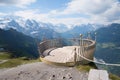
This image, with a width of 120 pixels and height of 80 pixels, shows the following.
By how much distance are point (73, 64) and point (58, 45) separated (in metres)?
18.2

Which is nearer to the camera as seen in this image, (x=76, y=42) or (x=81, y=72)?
(x=81, y=72)

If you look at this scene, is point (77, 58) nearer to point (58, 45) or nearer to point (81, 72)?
point (81, 72)

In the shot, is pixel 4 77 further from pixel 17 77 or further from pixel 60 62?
pixel 60 62

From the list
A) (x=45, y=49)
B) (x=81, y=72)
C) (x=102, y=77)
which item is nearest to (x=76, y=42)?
(x=45, y=49)

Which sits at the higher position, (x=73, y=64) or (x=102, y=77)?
(x=102, y=77)

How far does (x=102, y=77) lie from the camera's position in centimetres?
877

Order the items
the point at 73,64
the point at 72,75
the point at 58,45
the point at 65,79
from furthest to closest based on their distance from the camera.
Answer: the point at 58,45, the point at 73,64, the point at 72,75, the point at 65,79

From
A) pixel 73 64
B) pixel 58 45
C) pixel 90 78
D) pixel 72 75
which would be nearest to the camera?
pixel 90 78

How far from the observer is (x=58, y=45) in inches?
1742

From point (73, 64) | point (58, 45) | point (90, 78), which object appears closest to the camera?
point (90, 78)

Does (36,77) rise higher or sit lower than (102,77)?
lower

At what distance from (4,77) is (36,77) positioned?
3.67 m

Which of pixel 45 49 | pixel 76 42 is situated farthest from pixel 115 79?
pixel 76 42

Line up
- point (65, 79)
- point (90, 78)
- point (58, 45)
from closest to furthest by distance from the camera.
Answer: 1. point (90, 78)
2. point (65, 79)
3. point (58, 45)
